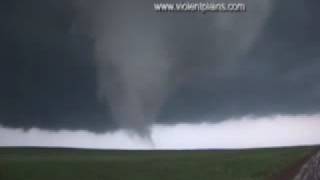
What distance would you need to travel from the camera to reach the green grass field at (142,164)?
20.3 feet

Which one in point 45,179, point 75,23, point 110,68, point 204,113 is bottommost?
point 45,179

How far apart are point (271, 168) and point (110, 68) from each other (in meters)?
1.72

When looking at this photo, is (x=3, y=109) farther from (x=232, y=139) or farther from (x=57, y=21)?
(x=232, y=139)

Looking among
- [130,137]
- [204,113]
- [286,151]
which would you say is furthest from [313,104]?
[130,137]

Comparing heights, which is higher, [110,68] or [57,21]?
[57,21]

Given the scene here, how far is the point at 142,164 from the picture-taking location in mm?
6223

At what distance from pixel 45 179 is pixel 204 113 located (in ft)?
5.12

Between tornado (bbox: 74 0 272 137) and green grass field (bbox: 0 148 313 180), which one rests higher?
tornado (bbox: 74 0 272 137)

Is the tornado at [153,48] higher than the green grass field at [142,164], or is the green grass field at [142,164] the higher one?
the tornado at [153,48]

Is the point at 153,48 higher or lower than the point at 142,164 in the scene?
higher

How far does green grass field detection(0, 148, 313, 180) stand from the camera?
6.20m

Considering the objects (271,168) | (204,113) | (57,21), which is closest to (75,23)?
(57,21)

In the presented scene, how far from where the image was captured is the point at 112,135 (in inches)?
248

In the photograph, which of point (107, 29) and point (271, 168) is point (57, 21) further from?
point (271, 168)
